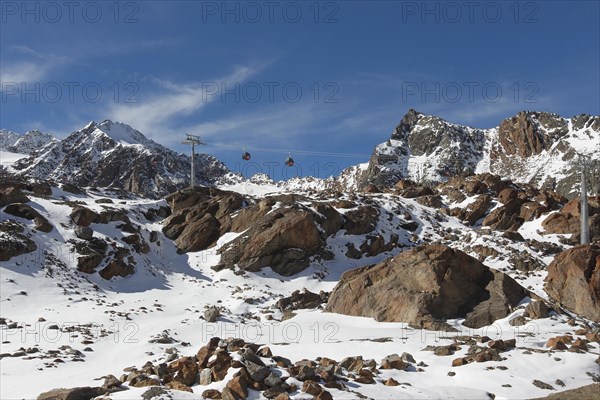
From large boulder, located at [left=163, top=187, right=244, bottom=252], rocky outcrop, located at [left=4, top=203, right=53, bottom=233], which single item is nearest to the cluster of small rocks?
rocky outcrop, located at [left=4, top=203, right=53, bottom=233]

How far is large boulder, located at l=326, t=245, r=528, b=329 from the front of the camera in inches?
985

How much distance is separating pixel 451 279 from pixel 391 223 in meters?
23.8

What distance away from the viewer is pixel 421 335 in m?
21.8

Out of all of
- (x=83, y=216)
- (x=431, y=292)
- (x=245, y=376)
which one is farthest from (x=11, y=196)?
(x=245, y=376)

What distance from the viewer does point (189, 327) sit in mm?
27156

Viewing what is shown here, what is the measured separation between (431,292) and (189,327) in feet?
43.6

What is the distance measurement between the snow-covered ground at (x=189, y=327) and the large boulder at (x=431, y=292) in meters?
0.98

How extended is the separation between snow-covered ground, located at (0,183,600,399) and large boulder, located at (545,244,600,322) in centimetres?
248

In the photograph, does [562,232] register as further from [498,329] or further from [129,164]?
[129,164]

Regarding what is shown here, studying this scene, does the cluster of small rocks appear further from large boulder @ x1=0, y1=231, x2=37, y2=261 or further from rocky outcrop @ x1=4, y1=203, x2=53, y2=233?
rocky outcrop @ x1=4, y1=203, x2=53, y2=233

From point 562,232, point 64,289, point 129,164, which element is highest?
point 129,164

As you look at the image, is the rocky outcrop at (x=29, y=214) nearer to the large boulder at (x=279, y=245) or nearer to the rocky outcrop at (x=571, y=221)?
the large boulder at (x=279, y=245)

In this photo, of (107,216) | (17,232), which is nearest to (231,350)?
(17,232)

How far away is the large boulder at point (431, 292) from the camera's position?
2503 cm
